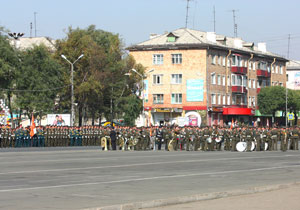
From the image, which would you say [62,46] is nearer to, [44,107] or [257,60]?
[44,107]

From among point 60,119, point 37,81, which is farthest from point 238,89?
point 60,119

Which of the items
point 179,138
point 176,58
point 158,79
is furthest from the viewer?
point 158,79

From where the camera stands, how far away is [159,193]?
1498 centimetres

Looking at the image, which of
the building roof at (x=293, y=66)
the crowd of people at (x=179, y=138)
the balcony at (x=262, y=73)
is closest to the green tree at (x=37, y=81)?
the crowd of people at (x=179, y=138)

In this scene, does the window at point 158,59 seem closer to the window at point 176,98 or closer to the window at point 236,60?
the window at point 176,98

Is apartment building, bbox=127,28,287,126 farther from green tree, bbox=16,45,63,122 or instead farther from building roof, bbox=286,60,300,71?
building roof, bbox=286,60,300,71

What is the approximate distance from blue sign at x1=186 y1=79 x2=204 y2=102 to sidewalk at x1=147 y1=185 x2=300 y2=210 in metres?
68.3

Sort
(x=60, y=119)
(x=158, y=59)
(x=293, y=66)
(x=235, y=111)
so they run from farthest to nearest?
(x=293, y=66)
(x=235, y=111)
(x=158, y=59)
(x=60, y=119)

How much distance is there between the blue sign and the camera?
83.7 metres

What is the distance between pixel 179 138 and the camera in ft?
145

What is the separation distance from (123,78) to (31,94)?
43.7 ft

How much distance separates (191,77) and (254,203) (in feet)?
234

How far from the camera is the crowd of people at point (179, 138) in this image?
4247 cm

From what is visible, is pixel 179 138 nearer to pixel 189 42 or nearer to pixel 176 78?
pixel 176 78
